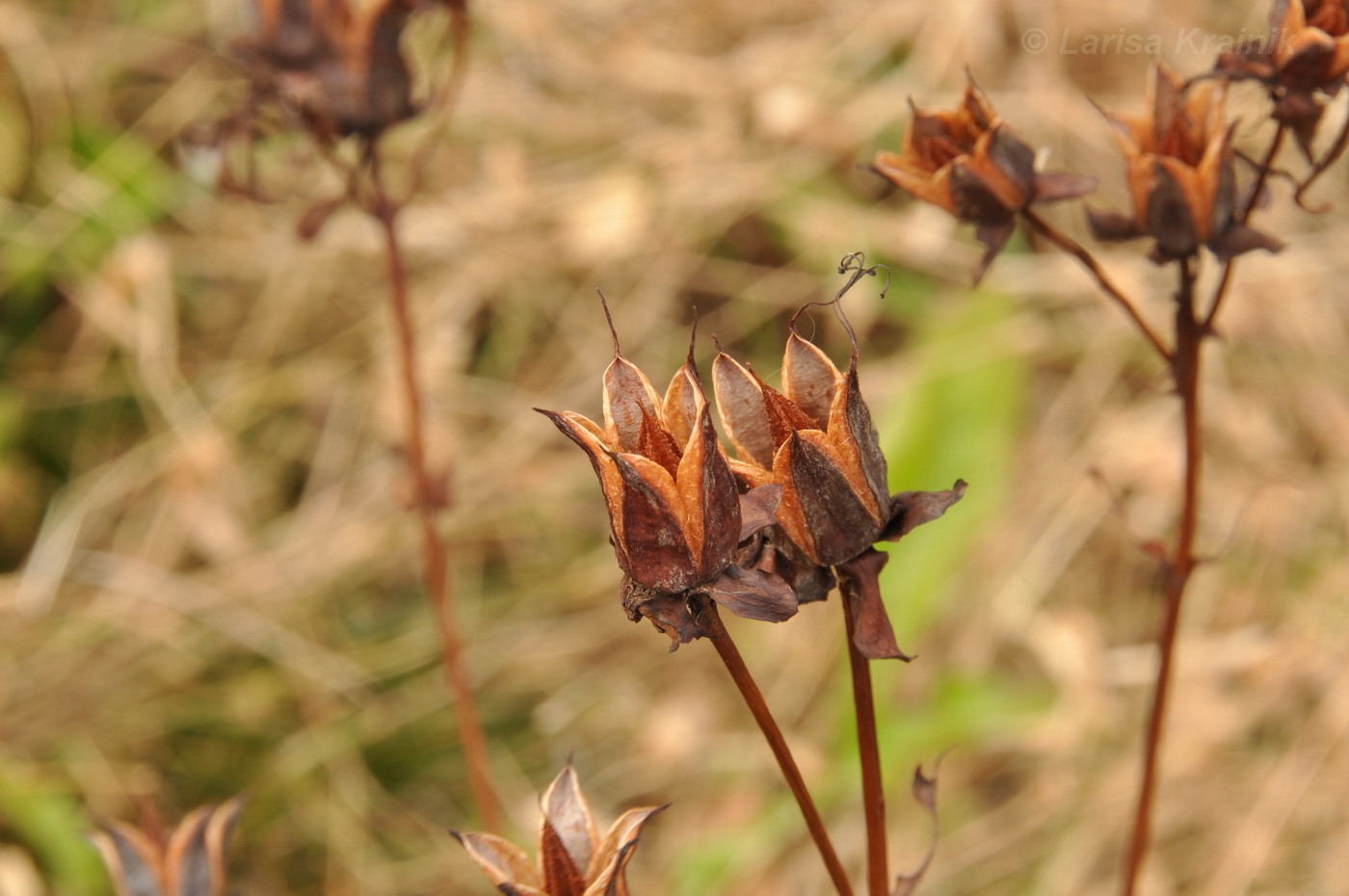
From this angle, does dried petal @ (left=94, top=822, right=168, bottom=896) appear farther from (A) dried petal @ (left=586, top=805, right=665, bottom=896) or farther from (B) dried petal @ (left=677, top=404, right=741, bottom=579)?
(B) dried petal @ (left=677, top=404, right=741, bottom=579)

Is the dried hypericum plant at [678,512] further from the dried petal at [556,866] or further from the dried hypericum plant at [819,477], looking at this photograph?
the dried petal at [556,866]

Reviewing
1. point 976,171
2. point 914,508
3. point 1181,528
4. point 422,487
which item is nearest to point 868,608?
point 914,508

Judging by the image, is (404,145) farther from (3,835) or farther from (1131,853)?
(1131,853)

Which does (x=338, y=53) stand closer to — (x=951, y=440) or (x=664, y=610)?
(x=664, y=610)

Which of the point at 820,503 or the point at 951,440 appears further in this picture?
the point at 951,440

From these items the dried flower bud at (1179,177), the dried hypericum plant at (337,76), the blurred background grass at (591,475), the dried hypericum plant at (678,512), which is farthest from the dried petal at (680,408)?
the blurred background grass at (591,475)

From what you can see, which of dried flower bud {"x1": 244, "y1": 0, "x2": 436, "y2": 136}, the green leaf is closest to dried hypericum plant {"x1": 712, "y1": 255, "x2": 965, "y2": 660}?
dried flower bud {"x1": 244, "y1": 0, "x2": 436, "y2": 136}
